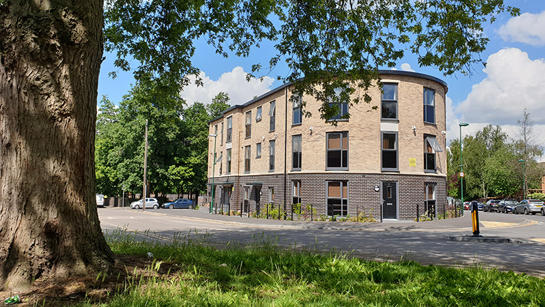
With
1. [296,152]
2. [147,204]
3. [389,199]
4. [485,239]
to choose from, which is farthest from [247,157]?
[485,239]

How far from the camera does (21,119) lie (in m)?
3.87

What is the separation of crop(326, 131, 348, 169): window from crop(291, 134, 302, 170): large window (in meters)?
2.20

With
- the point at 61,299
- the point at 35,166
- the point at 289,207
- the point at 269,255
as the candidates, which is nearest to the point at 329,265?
the point at 269,255

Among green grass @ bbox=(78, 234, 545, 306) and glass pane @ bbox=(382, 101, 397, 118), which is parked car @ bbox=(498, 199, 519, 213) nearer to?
glass pane @ bbox=(382, 101, 397, 118)

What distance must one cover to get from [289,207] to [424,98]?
1101cm

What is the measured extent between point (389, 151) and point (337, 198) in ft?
13.9

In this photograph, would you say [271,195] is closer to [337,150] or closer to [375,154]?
[337,150]

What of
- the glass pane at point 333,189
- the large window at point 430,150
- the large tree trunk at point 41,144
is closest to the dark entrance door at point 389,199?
the glass pane at point 333,189

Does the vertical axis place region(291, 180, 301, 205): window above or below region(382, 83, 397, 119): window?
below

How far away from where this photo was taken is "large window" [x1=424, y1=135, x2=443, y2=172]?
77.3ft

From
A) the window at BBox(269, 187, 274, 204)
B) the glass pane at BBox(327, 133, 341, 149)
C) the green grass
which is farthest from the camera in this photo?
the window at BBox(269, 187, 274, 204)

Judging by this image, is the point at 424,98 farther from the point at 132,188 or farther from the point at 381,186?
the point at 132,188

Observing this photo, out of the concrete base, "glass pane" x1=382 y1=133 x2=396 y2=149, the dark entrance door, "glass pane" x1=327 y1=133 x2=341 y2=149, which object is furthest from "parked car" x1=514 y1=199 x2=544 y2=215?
the concrete base

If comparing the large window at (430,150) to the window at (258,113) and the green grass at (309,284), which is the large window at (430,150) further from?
the green grass at (309,284)
